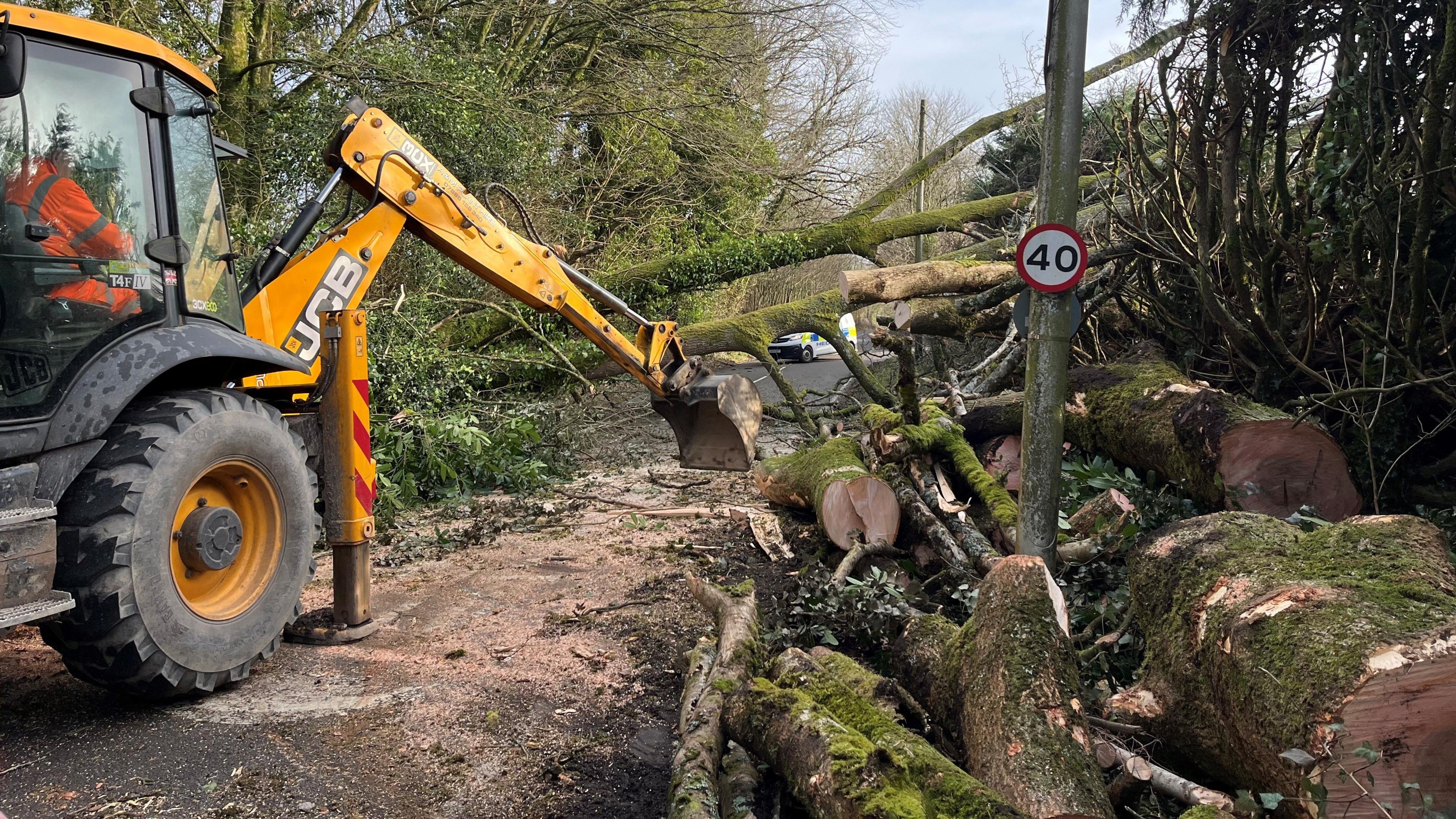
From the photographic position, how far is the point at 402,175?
231 inches

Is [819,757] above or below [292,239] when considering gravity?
below

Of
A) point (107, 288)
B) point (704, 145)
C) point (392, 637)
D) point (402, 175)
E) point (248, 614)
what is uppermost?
point (704, 145)

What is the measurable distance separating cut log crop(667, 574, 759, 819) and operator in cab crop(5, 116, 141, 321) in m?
2.86

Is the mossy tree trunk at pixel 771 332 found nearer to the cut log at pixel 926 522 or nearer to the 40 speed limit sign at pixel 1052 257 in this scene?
the cut log at pixel 926 522

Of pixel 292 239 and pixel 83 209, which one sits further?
pixel 292 239

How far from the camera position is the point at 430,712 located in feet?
13.5

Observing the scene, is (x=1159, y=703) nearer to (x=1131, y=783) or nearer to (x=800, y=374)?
(x=1131, y=783)

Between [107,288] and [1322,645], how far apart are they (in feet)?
15.0

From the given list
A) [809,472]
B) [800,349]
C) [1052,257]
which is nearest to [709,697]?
[1052,257]

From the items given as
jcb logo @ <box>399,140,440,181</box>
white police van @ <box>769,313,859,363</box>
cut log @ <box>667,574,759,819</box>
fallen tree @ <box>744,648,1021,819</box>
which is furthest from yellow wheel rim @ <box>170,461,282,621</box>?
white police van @ <box>769,313,859,363</box>

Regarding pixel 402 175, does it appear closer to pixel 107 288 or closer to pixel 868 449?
pixel 107 288

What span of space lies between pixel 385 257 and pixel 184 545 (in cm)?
276

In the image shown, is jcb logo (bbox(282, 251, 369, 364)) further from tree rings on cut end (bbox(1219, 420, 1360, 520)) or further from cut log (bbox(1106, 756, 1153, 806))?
tree rings on cut end (bbox(1219, 420, 1360, 520))

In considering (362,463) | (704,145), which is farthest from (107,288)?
(704,145)
